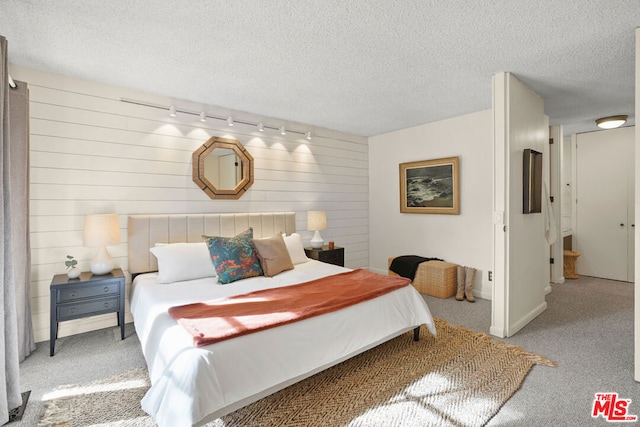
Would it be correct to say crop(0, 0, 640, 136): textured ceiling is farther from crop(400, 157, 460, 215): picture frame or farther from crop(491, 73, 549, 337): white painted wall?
crop(400, 157, 460, 215): picture frame

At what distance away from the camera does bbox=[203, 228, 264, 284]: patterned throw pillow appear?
10.2 ft

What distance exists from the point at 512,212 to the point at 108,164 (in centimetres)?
404

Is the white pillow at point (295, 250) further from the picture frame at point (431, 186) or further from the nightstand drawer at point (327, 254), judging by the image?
the picture frame at point (431, 186)

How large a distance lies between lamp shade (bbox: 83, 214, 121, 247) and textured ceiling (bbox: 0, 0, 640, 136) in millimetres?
1357

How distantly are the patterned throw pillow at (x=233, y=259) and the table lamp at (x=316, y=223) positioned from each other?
1430 millimetres

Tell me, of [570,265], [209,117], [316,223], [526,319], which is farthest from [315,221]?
[570,265]

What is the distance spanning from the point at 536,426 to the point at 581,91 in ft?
11.2

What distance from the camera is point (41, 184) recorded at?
2.99 m

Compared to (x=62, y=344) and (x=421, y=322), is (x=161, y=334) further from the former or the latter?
(x=421, y=322)

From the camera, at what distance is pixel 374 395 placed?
217 centimetres

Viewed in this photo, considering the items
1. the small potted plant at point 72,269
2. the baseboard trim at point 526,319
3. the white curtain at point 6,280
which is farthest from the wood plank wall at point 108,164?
the baseboard trim at point 526,319

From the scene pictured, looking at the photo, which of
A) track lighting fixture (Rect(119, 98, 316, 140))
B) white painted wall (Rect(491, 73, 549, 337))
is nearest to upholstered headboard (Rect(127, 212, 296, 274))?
track lighting fixture (Rect(119, 98, 316, 140))

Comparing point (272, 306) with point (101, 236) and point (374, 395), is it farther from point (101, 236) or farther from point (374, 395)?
point (101, 236)

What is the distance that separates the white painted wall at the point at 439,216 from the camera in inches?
171
